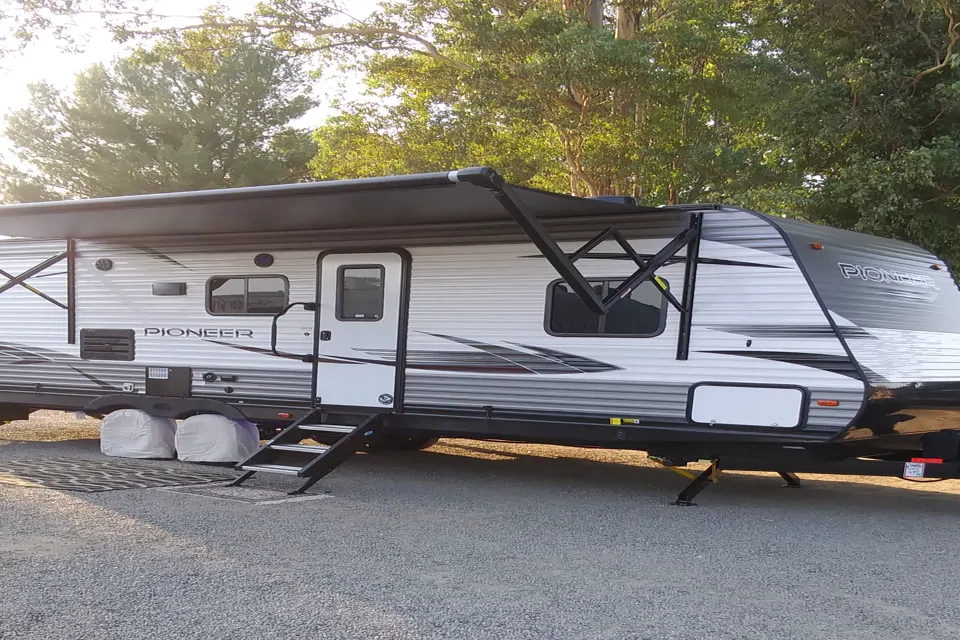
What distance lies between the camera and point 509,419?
739 centimetres

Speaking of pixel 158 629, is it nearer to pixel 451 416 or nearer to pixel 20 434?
pixel 451 416

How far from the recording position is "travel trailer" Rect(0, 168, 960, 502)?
255 inches

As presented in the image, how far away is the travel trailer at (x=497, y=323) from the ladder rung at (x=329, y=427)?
0.15 feet

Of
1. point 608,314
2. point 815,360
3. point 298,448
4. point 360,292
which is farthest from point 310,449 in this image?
point 815,360

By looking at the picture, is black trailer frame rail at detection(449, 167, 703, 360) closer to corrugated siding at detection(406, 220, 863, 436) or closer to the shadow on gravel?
corrugated siding at detection(406, 220, 863, 436)

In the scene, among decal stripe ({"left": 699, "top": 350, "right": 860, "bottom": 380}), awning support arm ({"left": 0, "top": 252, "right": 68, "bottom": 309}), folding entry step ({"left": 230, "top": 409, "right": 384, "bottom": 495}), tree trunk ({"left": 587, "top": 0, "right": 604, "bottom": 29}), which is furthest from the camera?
tree trunk ({"left": 587, "top": 0, "right": 604, "bottom": 29})

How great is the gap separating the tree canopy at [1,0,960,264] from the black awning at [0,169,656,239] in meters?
5.16

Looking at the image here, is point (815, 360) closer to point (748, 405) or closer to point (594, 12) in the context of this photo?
point (748, 405)

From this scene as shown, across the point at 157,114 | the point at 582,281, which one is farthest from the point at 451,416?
the point at 157,114

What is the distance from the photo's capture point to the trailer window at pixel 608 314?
6.99 meters

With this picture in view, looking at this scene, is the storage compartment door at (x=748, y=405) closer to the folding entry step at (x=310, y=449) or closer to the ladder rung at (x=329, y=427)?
the folding entry step at (x=310, y=449)

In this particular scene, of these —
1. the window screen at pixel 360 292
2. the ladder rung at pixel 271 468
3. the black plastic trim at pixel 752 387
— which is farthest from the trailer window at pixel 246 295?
the black plastic trim at pixel 752 387

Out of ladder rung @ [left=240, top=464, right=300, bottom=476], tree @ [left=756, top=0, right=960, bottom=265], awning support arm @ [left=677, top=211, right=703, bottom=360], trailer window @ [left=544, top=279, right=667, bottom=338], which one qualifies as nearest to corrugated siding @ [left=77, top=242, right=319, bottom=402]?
ladder rung @ [left=240, top=464, right=300, bottom=476]

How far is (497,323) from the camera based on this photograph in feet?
24.7
